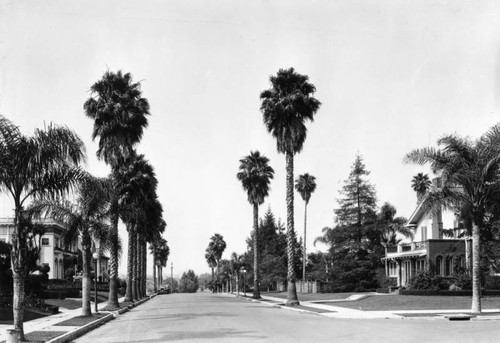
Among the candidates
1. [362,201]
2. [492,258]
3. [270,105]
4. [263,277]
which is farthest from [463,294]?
[263,277]

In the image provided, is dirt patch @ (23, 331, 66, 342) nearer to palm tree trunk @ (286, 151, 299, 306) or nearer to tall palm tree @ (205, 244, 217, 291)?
palm tree trunk @ (286, 151, 299, 306)

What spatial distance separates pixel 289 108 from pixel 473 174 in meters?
16.3

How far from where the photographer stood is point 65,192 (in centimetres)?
1891

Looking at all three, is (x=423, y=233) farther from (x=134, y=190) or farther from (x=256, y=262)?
(x=134, y=190)

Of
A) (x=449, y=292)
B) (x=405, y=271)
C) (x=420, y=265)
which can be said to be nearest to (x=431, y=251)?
(x=420, y=265)

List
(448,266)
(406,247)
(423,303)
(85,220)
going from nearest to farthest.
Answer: (85,220), (423,303), (448,266), (406,247)

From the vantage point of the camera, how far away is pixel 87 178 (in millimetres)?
19266

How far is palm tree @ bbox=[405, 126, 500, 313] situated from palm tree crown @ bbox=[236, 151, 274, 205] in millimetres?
34081

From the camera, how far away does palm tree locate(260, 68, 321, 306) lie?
4191cm

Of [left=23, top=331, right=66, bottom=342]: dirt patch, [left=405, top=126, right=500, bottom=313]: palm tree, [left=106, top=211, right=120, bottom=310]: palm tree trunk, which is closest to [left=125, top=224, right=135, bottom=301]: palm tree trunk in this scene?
[left=106, top=211, right=120, bottom=310]: palm tree trunk

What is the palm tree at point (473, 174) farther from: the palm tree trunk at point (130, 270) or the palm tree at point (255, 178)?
the palm tree at point (255, 178)

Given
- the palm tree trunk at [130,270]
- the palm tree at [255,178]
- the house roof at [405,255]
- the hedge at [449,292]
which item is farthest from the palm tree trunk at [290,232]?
the palm tree at [255,178]

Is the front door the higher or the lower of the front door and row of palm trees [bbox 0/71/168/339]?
the lower

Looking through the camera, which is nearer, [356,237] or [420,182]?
[356,237]
